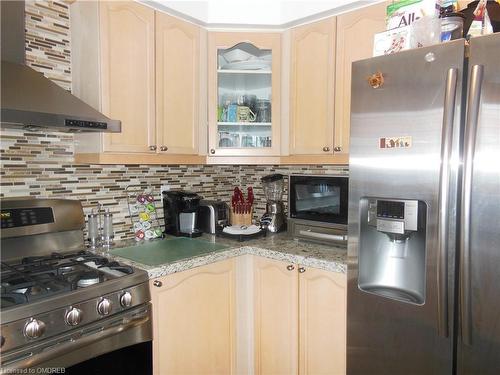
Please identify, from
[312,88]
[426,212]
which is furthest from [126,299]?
[312,88]

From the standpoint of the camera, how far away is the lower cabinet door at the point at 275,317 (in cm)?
180

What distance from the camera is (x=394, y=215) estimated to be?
1306mm

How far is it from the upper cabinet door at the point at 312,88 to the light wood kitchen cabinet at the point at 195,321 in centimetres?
78

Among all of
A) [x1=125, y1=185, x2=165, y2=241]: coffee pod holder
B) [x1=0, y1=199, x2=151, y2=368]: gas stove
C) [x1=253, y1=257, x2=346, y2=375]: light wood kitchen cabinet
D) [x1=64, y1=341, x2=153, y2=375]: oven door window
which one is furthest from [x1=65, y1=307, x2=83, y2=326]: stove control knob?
[x1=253, y1=257, x2=346, y2=375]: light wood kitchen cabinet

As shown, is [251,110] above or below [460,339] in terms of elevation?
above

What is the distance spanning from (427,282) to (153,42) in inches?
64.4

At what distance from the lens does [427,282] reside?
49.3 inches

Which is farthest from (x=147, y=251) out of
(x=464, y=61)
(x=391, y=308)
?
(x=464, y=61)

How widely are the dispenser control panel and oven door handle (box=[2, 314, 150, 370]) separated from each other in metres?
1.01

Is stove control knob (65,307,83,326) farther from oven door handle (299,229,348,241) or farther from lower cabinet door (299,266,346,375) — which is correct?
oven door handle (299,229,348,241)

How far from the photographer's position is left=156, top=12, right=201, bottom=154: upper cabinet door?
6.22 ft

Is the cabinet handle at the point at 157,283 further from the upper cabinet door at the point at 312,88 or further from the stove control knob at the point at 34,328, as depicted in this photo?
the upper cabinet door at the point at 312,88

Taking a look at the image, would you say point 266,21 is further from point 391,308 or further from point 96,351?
point 96,351

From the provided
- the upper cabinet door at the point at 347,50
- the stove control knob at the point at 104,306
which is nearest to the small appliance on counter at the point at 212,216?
the upper cabinet door at the point at 347,50
